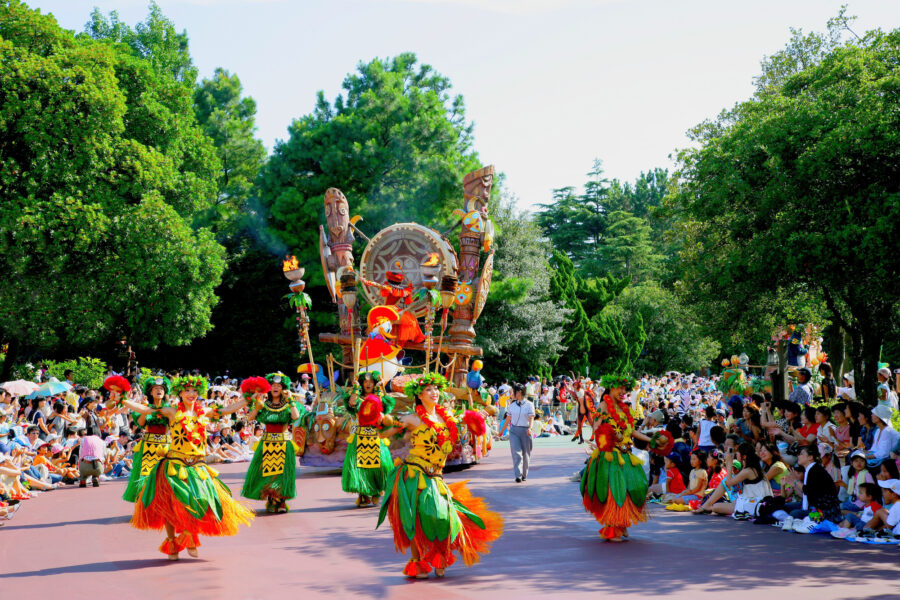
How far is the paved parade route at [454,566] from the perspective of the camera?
6855 mm

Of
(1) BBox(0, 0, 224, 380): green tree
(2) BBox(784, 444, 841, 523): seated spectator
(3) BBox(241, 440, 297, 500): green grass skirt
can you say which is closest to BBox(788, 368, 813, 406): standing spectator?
(2) BBox(784, 444, 841, 523): seated spectator

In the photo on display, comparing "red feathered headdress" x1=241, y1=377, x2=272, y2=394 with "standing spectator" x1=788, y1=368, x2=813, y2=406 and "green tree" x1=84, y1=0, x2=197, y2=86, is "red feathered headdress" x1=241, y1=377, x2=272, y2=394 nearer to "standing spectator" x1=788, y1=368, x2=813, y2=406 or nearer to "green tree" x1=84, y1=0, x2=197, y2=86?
"standing spectator" x1=788, y1=368, x2=813, y2=406

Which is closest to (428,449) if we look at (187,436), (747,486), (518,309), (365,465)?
(187,436)

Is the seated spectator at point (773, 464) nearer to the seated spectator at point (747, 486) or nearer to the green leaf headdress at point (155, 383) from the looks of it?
the seated spectator at point (747, 486)

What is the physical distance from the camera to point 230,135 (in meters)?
38.4

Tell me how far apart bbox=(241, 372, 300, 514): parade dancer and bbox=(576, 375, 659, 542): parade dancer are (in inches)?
152

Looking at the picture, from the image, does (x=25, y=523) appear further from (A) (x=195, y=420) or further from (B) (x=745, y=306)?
(B) (x=745, y=306)

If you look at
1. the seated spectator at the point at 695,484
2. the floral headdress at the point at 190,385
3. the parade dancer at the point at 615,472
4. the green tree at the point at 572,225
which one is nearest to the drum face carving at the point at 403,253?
the seated spectator at the point at 695,484

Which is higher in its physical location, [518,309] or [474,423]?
[518,309]

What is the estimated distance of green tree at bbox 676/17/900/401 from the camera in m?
12.6

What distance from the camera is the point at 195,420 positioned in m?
8.47

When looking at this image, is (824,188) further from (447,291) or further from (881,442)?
(447,291)

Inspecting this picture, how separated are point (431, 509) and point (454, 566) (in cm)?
105

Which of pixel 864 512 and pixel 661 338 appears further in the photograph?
pixel 661 338
